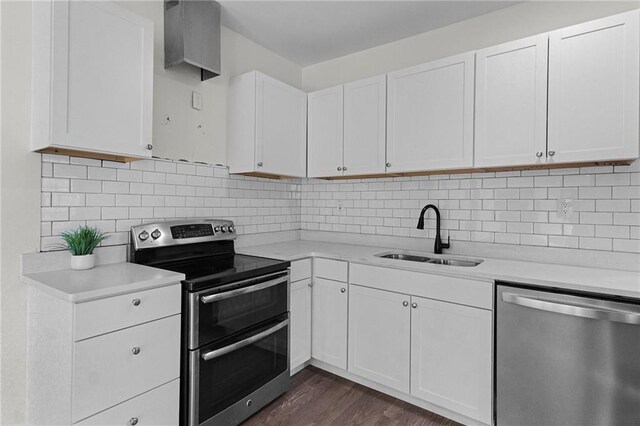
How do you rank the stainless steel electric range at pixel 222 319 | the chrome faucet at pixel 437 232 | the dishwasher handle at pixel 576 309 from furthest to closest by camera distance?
the chrome faucet at pixel 437 232, the stainless steel electric range at pixel 222 319, the dishwasher handle at pixel 576 309

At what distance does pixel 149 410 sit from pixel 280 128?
6.76 feet

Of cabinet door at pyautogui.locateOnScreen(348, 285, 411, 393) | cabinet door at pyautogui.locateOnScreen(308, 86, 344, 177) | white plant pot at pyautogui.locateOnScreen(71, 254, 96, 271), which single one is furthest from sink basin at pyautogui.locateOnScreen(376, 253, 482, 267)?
white plant pot at pyautogui.locateOnScreen(71, 254, 96, 271)

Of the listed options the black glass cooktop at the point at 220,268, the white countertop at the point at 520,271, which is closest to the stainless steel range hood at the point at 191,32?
the black glass cooktop at the point at 220,268

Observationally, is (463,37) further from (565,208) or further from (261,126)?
(261,126)

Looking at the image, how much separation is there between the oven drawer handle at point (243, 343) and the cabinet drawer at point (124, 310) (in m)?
0.29

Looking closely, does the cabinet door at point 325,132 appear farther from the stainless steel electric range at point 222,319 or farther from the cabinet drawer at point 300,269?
the stainless steel electric range at point 222,319

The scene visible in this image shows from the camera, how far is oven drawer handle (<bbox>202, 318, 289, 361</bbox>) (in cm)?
174

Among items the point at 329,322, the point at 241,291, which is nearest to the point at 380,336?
the point at 329,322

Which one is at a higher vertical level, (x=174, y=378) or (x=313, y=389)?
(x=174, y=378)

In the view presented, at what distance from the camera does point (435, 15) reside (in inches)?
97.4

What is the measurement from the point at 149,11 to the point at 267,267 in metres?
1.77

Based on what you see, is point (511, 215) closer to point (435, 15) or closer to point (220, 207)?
point (435, 15)

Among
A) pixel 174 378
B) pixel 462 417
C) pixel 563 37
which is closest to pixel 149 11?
pixel 174 378

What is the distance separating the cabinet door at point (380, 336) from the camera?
2.17 m
